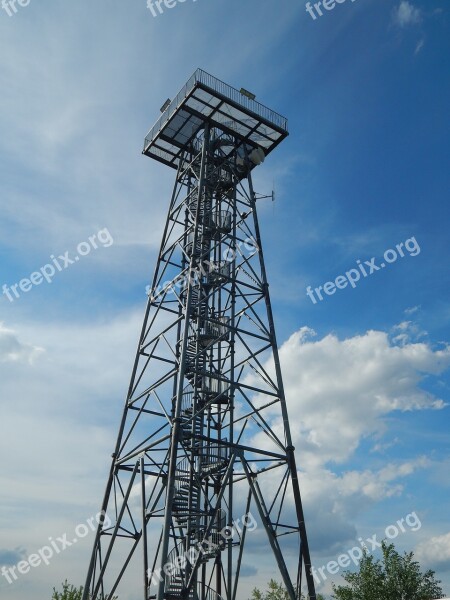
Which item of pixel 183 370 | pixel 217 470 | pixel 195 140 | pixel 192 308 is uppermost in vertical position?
pixel 195 140

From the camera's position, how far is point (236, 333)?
57.5 ft

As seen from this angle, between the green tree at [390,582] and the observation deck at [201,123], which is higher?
the observation deck at [201,123]

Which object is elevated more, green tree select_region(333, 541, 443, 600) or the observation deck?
the observation deck

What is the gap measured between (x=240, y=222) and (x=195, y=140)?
405 centimetres

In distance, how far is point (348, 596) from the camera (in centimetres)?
2764

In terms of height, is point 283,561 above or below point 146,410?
below

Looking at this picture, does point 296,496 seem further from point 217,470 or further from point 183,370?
point 183,370

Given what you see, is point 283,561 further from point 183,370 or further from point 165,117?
point 165,117

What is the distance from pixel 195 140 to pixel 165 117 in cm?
151

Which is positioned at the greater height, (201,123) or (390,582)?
(201,123)

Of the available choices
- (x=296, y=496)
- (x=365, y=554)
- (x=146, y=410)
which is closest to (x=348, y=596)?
(x=365, y=554)

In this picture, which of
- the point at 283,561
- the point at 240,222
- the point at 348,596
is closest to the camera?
the point at 283,561

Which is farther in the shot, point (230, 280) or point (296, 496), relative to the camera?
point (230, 280)

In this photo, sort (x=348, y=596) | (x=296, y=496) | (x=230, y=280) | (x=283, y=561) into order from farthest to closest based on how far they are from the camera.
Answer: (x=348, y=596) < (x=230, y=280) < (x=296, y=496) < (x=283, y=561)
